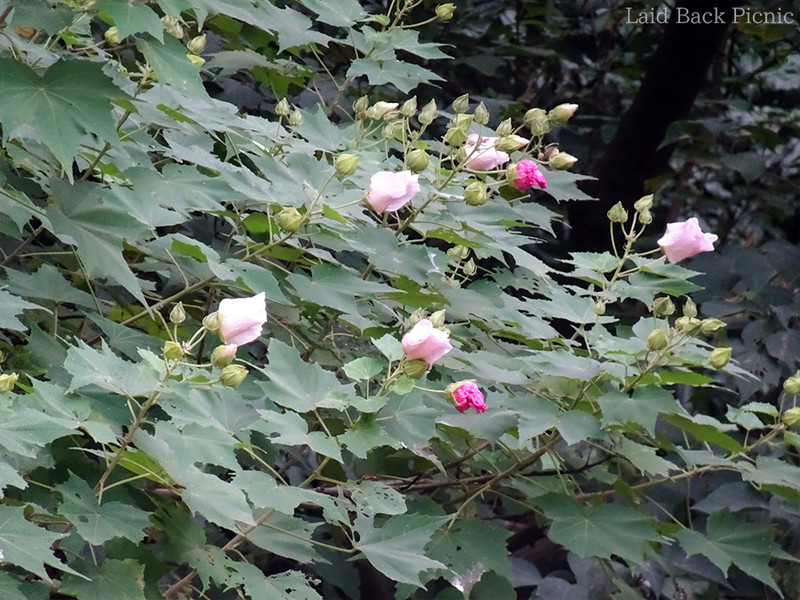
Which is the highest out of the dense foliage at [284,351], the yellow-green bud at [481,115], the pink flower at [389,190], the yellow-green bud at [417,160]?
the yellow-green bud at [481,115]

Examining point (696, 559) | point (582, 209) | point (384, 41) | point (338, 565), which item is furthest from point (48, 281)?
point (582, 209)

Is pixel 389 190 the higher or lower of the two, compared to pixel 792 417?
higher

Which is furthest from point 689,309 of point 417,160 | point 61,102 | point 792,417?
point 61,102

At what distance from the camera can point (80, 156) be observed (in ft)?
4.64

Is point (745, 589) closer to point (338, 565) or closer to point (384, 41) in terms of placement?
point (338, 565)

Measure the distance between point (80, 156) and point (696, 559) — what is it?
68.5 inches

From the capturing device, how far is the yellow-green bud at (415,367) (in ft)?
4.03

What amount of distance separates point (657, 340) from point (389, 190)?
413 mm

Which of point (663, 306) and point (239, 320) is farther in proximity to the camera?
point (663, 306)

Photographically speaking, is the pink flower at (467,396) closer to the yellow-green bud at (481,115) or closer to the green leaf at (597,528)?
the green leaf at (597,528)

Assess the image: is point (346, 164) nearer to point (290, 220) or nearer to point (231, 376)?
point (290, 220)

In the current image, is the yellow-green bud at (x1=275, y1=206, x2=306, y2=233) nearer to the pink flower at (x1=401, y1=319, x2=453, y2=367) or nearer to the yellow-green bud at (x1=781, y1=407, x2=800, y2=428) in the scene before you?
the pink flower at (x1=401, y1=319, x2=453, y2=367)

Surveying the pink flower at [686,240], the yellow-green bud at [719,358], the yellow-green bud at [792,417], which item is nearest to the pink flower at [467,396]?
the yellow-green bud at [719,358]

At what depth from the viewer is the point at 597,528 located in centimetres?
155
